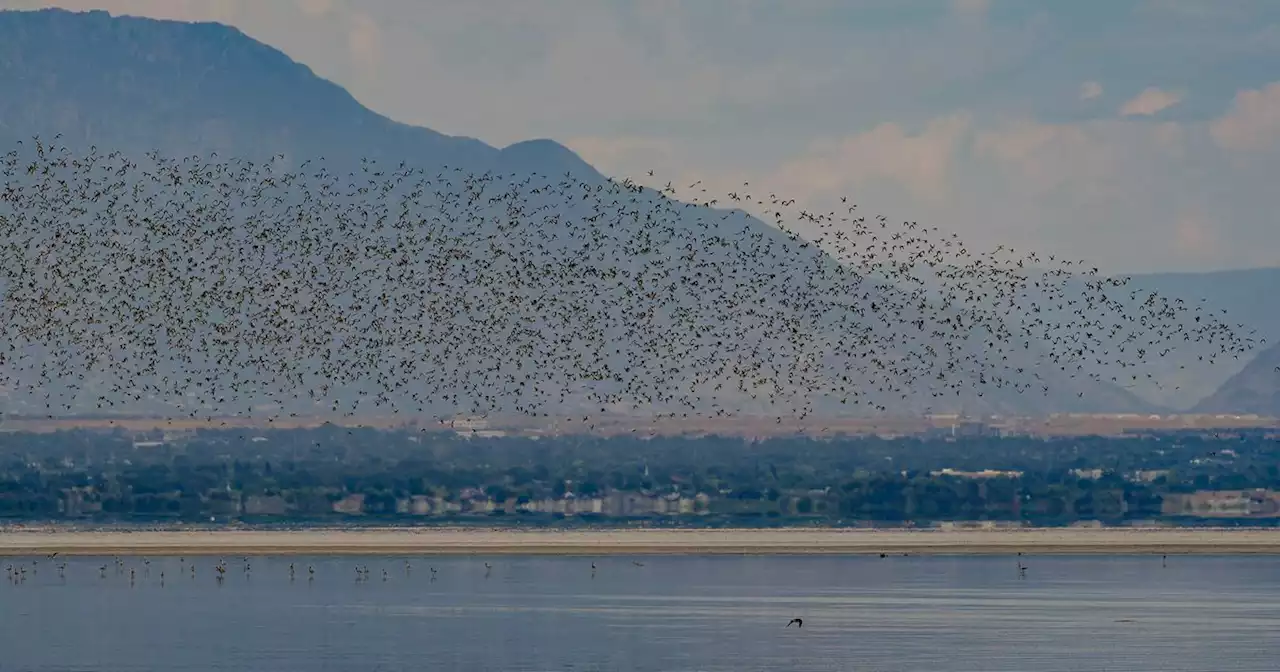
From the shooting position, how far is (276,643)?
77938 millimetres

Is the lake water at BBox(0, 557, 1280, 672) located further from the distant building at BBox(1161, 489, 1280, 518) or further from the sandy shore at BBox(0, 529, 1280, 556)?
the distant building at BBox(1161, 489, 1280, 518)

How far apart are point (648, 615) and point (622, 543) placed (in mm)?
36141

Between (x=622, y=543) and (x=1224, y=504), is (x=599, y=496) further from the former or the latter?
(x=622, y=543)

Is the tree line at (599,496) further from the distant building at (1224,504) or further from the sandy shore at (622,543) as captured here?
the sandy shore at (622,543)

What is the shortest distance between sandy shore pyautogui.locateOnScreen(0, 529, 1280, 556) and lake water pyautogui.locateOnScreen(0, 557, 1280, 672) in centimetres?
297

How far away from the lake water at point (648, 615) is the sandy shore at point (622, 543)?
2.97m

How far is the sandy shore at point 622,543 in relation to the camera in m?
121

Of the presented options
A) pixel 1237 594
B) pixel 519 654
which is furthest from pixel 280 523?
pixel 519 654

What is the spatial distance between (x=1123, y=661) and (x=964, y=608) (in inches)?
699

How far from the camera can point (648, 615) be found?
290ft

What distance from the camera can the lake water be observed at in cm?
7388

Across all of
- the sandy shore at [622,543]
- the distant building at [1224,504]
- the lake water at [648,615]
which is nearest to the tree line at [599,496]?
the distant building at [1224,504]

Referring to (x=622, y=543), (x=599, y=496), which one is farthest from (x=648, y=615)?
(x=599, y=496)

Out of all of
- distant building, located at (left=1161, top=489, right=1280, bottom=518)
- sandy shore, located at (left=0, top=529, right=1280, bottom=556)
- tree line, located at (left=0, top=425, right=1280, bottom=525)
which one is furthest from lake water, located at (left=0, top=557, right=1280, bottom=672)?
distant building, located at (left=1161, top=489, right=1280, bottom=518)
